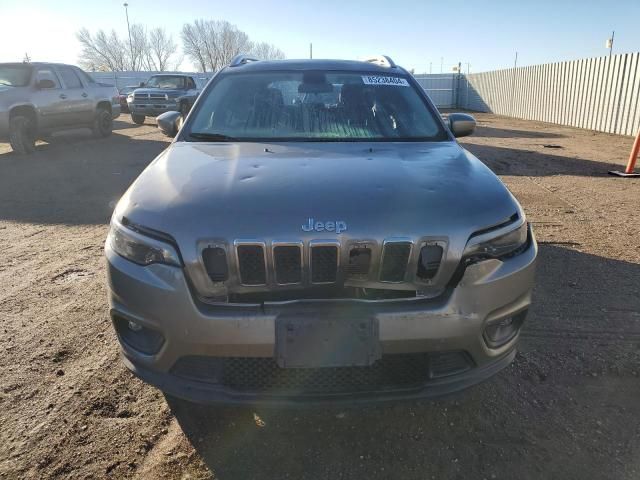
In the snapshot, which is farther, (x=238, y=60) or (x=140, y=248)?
(x=238, y=60)

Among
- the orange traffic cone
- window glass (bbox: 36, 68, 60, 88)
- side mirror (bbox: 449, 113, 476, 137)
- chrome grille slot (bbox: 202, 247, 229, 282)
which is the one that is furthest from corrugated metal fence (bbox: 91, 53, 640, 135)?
window glass (bbox: 36, 68, 60, 88)

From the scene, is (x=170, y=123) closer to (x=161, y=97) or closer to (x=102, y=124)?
(x=102, y=124)

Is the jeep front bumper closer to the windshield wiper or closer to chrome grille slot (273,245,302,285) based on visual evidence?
chrome grille slot (273,245,302,285)

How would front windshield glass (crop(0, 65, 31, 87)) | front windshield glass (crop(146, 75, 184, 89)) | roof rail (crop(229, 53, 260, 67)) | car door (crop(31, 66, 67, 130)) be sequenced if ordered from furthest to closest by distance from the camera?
front windshield glass (crop(146, 75, 184, 89)) < car door (crop(31, 66, 67, 130)) < front windshield glass (crop(0, 65, 31, 87)) < roof rail (crop(229, 53, 260, 67))

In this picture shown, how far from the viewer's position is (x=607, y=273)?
158 inches

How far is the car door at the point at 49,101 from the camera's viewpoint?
1072 centimetres

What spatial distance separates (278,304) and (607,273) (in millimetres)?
3362

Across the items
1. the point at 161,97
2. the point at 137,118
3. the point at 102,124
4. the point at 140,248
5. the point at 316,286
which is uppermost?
the point at 161,97

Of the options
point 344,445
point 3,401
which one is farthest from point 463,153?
point 3,401

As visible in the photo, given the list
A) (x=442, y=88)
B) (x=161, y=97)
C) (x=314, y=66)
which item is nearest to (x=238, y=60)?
(x=314, y=66)

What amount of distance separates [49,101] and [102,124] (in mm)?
2526

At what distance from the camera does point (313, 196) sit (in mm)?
2045

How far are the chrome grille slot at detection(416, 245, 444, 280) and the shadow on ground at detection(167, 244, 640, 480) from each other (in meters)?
0.52

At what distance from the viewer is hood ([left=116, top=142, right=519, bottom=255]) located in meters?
1.90
